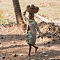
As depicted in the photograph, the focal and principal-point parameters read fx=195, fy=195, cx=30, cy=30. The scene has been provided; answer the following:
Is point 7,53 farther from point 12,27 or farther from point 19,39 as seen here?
point 12,27

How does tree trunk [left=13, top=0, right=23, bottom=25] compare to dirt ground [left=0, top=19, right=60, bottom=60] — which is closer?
dirt ground [left=0, top=19, right=60, bottom=60]

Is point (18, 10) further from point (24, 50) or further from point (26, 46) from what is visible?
point (24, 50)

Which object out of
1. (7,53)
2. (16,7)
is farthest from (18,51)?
(16,7)

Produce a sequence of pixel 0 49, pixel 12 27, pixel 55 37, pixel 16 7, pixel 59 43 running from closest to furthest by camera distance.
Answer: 1. pixel 0 49
2. pixel 59 43
3. pixel 55 37
4. pixel 16 7
5. pixel 12 27

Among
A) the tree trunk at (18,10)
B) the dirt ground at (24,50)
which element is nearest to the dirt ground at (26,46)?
the dirt ground at (24,50)

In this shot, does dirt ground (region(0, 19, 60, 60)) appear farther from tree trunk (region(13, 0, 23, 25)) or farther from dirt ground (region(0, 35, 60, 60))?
tree trunk (region(13, 0, 23, 25))

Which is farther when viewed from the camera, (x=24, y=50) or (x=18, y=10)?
(x=18, y=10)

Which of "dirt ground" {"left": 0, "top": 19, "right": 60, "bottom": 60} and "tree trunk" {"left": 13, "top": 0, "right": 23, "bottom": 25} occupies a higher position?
"tree trunk" {"left": 13, "top": 0, "right": 23, "bottom": 25}

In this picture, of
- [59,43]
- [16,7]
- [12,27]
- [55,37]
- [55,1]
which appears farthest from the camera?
[55,1]

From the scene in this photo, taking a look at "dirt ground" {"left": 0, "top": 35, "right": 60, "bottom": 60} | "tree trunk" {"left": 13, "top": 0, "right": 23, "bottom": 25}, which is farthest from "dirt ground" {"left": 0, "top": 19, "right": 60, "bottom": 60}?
"tree trunk" {"left": 13, "top": 0, "right": 23, "bottom": 25}

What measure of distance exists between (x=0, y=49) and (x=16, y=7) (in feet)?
10.3

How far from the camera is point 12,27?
32.8ft

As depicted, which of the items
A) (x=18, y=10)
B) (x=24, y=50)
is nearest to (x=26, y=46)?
(x=24, y=50)

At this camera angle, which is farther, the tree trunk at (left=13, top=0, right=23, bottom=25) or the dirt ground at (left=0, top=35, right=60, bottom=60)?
the tree trunk at (left=13, top=0, right=23, bottom=25)
